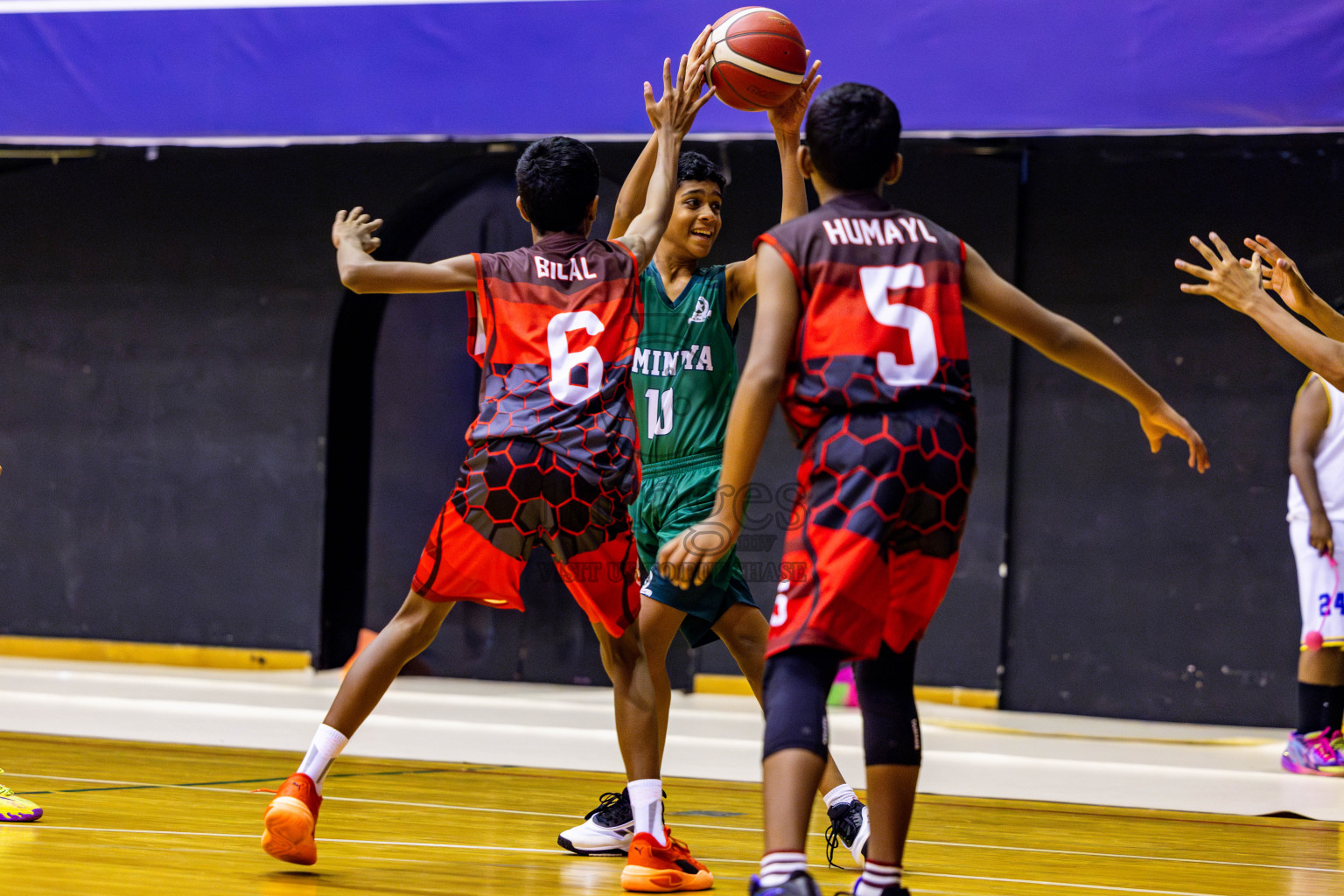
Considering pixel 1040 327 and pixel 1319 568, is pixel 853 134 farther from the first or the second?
pixel 1319 568

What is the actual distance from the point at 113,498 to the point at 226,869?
6893mm

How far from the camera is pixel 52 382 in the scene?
966 centimetres

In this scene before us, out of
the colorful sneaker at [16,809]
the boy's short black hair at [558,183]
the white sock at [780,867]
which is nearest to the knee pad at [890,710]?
the white sock at [780,867]

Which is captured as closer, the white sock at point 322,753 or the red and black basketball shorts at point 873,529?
the red and black basketball shorts at point 873,529

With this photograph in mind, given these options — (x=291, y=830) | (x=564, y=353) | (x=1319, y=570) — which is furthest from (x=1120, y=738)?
(x=291, y=830)

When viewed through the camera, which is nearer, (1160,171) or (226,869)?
(226,869)

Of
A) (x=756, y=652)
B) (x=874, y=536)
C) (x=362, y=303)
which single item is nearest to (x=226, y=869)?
(x=756, y=652)

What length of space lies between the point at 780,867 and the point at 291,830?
135cm

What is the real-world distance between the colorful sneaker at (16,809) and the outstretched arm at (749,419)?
2.28 meters

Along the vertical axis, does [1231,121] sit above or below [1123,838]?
above

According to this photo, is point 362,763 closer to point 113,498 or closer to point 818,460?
point 818,460

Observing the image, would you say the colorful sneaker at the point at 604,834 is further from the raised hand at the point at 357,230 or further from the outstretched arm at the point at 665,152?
the raised hand at the point at 357,230

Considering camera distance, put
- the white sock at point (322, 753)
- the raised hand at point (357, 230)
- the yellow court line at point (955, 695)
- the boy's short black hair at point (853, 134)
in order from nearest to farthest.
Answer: the boy's short black hair at point (853, 134), the white sock at point (322, 753), the raised hand at point (357, 230), the yellow court line at point (955, 695)

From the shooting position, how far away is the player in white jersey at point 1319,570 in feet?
20.2
